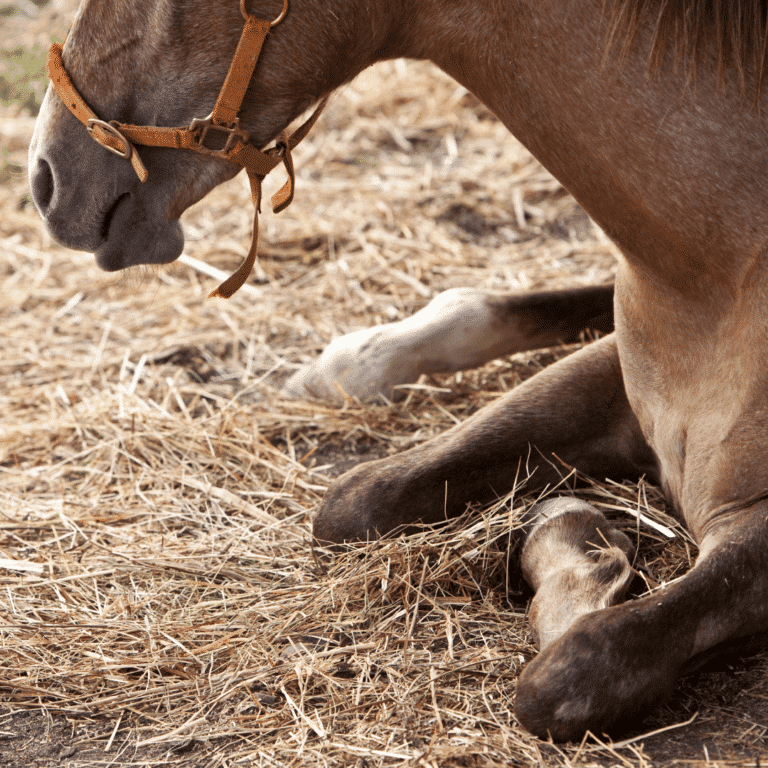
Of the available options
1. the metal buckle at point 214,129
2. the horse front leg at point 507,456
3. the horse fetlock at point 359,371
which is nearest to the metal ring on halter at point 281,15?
the metal buckle at point 214,129

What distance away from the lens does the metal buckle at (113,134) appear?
1.80 metres

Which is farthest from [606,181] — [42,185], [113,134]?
[42,185]

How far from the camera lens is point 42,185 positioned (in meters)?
1.93

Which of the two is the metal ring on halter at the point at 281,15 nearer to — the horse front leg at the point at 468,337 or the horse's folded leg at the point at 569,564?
the horse's folded leg at the point at 569,564

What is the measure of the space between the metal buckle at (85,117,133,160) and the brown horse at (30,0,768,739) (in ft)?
0.14

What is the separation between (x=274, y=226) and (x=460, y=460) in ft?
8.38

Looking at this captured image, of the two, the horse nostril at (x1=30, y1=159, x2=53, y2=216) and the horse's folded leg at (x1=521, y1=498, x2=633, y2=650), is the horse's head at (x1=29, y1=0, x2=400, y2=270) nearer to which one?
the horse nostril at (x1=30, y1=159, x2=53, y2=216)

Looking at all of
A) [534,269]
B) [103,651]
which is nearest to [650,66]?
[103,651]

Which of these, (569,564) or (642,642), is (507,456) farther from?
(642,642)

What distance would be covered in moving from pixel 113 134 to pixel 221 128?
225 millimetres

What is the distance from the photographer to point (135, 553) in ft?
7.30

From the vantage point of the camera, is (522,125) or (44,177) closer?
(522,125)

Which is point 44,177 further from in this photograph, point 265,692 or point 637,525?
point 637,525

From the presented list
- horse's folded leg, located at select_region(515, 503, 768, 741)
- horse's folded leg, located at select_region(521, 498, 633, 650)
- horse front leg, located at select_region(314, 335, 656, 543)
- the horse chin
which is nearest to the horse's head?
the horse chin
